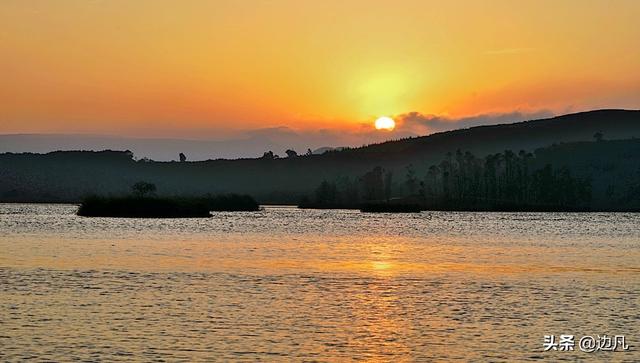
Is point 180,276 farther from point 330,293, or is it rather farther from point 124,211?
point 124,211

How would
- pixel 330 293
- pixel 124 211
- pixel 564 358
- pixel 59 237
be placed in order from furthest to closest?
pixel 124 211, pixel 59 237, pixel 330 293, pixel 564 358

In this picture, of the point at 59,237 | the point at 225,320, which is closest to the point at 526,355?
the point at 225,320

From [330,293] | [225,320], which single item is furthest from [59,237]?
[225,320]

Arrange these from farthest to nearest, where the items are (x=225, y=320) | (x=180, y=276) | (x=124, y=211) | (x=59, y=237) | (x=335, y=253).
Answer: (x=124, y=211) < (x=59, y=237) < (x=335, y=253) < (x=180, y=276) < (x=225, y=320)

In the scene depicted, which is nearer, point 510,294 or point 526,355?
point 526,355

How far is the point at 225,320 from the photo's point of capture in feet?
153

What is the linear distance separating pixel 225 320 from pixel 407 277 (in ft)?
92.8

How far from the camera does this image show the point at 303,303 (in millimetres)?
53969

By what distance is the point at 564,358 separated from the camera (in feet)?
125

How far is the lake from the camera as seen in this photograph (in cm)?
3922

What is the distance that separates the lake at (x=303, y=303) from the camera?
129 ft

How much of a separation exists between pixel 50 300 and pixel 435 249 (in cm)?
6439

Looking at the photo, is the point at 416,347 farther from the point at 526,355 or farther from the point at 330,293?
the point at 330,293

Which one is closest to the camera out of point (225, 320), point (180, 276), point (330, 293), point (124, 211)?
point (225, 320)
